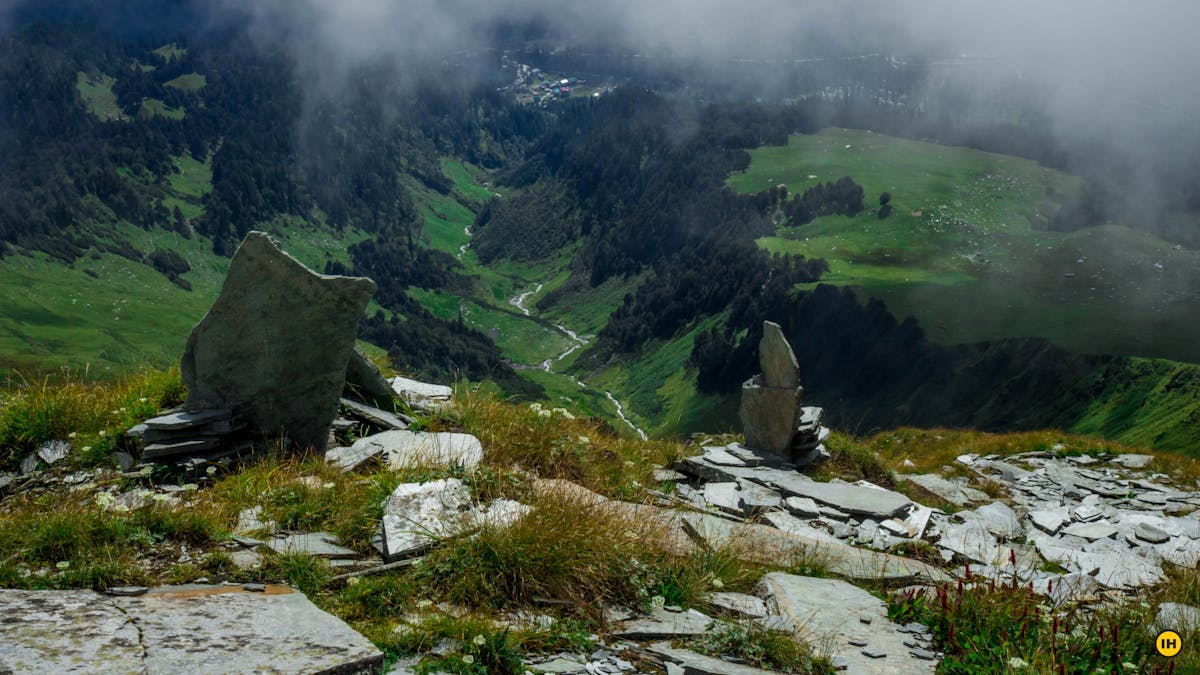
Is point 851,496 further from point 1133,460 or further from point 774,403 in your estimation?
point 1133,460

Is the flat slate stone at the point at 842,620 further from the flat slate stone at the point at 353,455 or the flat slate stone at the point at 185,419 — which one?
the flat slate stone at the point at 185,419

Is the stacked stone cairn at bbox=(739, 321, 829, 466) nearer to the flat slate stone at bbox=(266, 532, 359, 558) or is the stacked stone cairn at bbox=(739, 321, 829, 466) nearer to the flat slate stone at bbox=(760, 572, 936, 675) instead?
the flat slate stone at bbox=(760, 572, 936, 675)

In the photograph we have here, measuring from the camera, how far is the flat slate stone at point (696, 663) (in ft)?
20.6

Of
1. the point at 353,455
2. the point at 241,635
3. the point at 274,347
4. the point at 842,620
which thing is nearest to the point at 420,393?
the point at 274,347

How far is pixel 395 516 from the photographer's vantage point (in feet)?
27.7

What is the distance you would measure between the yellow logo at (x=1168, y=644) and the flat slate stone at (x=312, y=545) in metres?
7.22

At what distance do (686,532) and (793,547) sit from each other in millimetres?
1772

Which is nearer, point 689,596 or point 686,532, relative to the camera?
point 689,596

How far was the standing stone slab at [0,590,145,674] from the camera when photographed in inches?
198

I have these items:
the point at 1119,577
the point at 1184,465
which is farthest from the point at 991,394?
the point at 1119,577

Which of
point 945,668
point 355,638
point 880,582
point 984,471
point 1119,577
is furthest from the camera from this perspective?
point 984,471

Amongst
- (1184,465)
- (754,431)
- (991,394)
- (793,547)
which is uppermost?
(793,547)

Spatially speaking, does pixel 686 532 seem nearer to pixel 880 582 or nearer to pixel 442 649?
pixel 880 582

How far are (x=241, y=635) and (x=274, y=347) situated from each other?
6.80 meters
